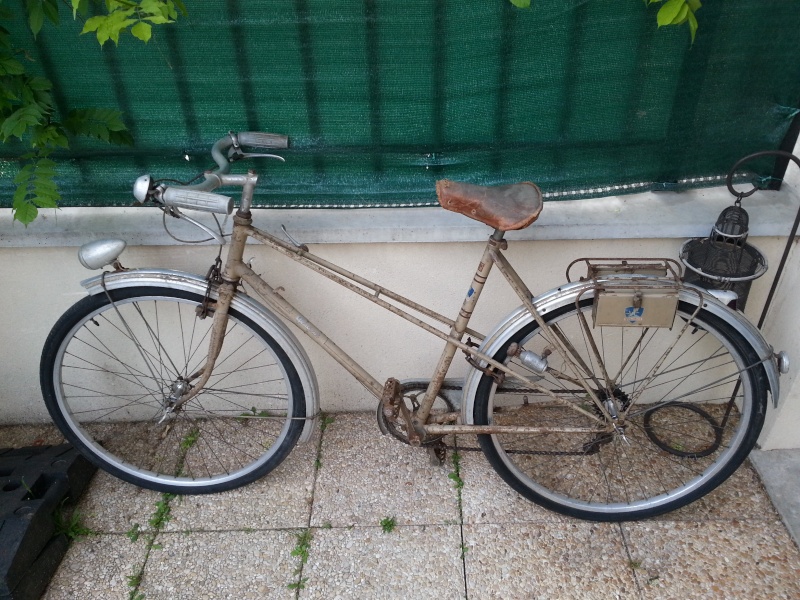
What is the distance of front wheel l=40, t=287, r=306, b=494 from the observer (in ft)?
10.2

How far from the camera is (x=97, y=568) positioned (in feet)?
9.55

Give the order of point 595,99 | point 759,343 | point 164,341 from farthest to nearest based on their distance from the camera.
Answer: point 164,341 < point 595,99 < point 759,343

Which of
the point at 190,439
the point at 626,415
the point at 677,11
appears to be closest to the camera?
the point at 677,11

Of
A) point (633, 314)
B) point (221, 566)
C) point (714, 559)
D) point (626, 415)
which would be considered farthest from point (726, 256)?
point (221, 566)

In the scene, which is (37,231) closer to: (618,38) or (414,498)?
(414,498)

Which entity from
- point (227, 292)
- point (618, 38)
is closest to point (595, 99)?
point (618, 38)

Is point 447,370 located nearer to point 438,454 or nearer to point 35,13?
point 438,454

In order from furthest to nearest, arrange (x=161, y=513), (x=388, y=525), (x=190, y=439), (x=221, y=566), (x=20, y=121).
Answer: (x=190, y=439) → (x=161, y=513) → (x=388, y=525) → (x=221, y=566) → (x=20, y=121)

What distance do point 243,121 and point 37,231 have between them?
104 centimetres

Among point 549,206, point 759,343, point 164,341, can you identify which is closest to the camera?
point 759,343

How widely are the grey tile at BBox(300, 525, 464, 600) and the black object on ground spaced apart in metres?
1.08

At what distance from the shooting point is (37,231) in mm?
2992

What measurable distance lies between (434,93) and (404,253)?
0.70 metres

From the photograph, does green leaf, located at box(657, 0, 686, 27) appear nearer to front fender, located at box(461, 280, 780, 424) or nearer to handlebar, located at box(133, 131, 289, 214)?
front fender, located at box(461, 280, 780, 424)
